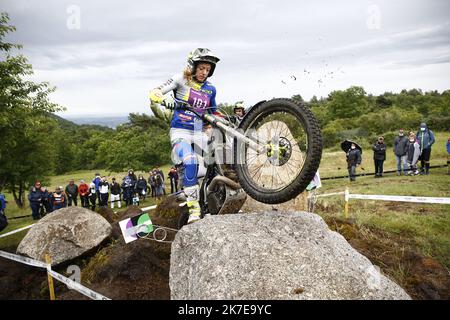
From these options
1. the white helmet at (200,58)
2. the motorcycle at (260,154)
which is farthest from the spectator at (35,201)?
the white helmet at (200,58)

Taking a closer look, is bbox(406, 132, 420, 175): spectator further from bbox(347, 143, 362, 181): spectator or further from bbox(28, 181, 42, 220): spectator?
bbox(28, 181, 42, 220): spectator

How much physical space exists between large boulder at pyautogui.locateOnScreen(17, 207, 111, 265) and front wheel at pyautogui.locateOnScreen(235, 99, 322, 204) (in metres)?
4.39

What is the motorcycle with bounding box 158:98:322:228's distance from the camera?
4129 mm

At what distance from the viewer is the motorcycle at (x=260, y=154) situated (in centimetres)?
413

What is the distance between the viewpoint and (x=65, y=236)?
7.45 meters

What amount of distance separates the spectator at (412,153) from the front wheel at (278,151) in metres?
12.8

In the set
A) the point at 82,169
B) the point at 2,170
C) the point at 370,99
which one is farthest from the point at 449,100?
the point at 82,169

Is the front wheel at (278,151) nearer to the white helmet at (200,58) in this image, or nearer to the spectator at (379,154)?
the white helmet at (200,58)

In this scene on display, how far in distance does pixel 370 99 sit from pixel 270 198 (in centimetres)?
6833

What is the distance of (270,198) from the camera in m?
4.37

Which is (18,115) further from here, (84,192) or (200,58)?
(200,58)

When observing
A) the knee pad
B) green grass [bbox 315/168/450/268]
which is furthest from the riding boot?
green grass [bbox 315/168/450/268]

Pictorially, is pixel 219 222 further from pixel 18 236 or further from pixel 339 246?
pixel 18 236

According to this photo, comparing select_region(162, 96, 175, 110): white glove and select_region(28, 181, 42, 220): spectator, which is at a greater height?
select_region(162, 96, 175, 110): white glove
